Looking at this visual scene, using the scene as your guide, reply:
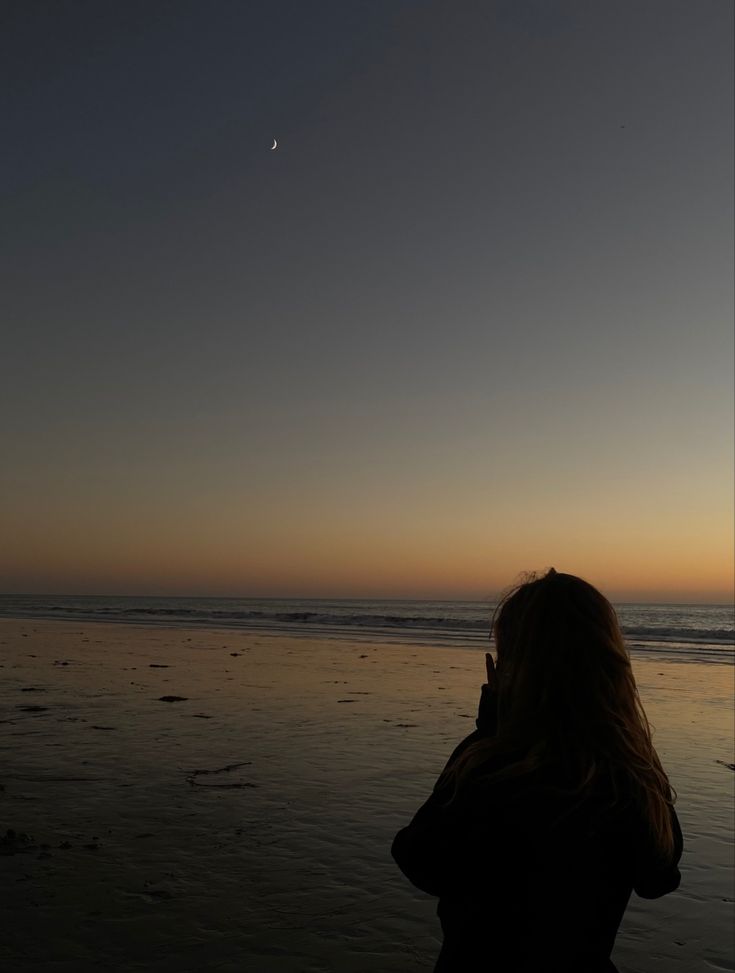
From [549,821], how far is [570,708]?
305 mm

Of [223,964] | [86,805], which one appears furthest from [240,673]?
[223,964]

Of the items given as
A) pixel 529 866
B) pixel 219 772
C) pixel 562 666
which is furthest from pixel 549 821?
A: pixel 219 772

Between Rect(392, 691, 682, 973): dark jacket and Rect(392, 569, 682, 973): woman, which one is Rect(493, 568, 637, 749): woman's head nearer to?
Rect(392, 569, 682, 973): woman

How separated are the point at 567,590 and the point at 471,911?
90 centimetres

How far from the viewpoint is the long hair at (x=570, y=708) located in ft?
6.86

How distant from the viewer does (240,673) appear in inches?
696

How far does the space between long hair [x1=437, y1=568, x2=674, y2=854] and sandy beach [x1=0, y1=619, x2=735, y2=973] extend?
2.87m

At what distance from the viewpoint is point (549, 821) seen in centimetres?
202

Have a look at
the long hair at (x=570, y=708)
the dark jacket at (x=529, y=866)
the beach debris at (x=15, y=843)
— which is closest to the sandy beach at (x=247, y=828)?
the beach debris at (x=15, y=843)

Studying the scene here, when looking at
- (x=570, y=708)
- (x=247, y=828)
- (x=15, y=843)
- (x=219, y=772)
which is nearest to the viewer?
(x=570, y=708)

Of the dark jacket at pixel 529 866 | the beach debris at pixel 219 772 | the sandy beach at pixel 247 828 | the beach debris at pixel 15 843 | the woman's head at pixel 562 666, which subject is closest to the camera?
the dark jacket at pixel 529 866

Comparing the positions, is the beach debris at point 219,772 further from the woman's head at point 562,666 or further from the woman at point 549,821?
the woman's head at point 562,666

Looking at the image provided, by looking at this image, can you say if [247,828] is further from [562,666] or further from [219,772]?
[562,666]

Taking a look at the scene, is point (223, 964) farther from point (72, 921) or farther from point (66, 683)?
point (66, 683)
